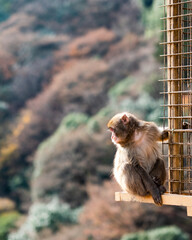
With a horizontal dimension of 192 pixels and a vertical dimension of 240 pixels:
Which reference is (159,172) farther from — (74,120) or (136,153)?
(74,120)

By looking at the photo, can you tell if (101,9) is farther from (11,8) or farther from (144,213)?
(144,213)

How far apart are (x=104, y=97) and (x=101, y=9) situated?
28.2 feet

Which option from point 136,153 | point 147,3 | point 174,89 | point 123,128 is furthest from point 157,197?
point 147,3

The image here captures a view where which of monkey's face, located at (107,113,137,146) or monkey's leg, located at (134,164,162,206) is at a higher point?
monkey's face, located at (107,113,137,146)

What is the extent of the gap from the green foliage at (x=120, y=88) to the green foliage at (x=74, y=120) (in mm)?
1811

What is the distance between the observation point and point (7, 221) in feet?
62.0

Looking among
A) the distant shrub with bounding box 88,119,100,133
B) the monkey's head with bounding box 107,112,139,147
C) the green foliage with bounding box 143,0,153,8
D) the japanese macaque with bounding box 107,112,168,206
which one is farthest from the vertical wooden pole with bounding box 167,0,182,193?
the green foliage with bounding box 143,0,153,8

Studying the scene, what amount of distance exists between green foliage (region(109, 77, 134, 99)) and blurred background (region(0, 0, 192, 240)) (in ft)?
0.23

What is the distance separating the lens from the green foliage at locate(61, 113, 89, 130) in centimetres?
2255

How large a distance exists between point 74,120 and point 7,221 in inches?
241

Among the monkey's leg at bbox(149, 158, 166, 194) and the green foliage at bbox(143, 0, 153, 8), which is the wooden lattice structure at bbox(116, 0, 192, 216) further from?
the green foliage at bbox(143, 0, 153, 8)

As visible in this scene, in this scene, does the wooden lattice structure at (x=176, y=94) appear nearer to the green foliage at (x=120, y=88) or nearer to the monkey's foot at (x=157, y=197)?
the monkey's foot at (x=157, y=197)

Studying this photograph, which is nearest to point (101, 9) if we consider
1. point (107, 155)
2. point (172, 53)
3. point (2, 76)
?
point (2, 76)

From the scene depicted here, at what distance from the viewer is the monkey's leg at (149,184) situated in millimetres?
5637
